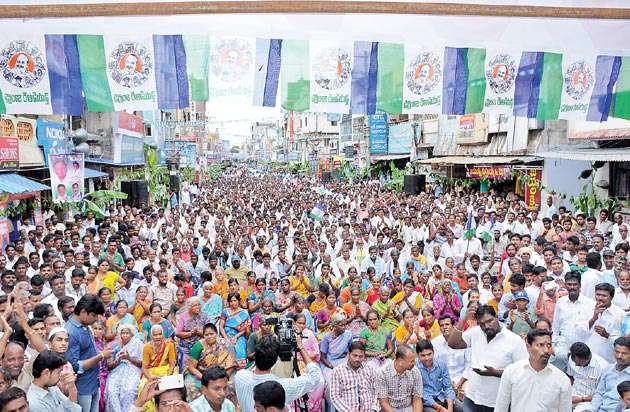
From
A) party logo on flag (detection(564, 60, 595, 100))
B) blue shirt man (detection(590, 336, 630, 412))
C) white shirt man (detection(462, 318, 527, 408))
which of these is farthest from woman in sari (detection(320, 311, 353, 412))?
party logo on flag (detection(564, 60, 595, 100))

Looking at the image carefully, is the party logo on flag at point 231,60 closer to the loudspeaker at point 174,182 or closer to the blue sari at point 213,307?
the blue sari at point 213,307

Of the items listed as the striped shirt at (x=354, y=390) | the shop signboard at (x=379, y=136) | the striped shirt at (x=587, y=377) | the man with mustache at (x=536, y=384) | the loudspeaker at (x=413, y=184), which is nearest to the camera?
the man with mustache at (x=536, y=384)

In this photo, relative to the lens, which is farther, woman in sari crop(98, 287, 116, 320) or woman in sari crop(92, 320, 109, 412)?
woman in sari crop(98, 287, 116, 320)

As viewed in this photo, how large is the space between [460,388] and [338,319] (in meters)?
1.34

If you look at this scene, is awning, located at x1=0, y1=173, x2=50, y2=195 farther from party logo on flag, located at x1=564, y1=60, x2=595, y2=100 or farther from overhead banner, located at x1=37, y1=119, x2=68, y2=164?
party logo on flag, located at x1=564, y1=60, x2=595, y2=100

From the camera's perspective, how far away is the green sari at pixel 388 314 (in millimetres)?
7545

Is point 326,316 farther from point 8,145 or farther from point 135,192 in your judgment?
point 135,192

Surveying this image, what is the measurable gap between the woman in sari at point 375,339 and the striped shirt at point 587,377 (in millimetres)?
1817

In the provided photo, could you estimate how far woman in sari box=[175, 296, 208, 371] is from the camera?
678 centimetres

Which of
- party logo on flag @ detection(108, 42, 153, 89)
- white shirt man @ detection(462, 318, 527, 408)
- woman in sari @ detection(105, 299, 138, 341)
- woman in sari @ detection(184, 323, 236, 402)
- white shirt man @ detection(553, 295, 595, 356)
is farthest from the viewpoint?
woman in sari @ detection(105, 299, 138, 341)

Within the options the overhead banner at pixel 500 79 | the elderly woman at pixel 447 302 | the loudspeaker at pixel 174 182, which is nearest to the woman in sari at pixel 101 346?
the elderly woman at pixel 447 302

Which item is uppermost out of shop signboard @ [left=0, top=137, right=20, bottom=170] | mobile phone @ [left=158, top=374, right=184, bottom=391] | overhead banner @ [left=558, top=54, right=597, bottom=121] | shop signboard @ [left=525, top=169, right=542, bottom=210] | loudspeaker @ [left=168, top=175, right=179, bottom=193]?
overhead banner @ [left=558, top=54, right=597, bottom=121]

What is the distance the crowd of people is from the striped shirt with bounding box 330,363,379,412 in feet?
0.04

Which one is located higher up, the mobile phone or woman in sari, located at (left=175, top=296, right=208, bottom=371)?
the mobile phone
